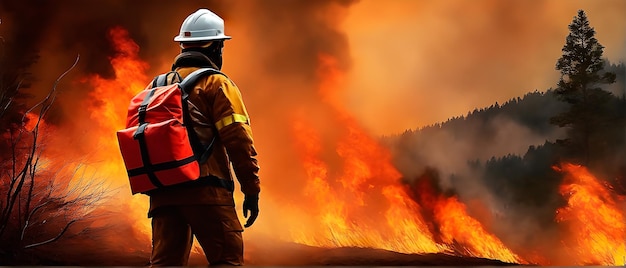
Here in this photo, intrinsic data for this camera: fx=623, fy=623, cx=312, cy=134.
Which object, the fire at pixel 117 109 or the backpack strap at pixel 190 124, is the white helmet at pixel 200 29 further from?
the fire at pixel 117 109

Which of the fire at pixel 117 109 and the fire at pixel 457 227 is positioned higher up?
the fire at pixel 117 109

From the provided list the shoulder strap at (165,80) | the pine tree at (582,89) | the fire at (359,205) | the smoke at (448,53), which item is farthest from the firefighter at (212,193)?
the pine tree at (582,89)

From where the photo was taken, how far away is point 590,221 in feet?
18.5

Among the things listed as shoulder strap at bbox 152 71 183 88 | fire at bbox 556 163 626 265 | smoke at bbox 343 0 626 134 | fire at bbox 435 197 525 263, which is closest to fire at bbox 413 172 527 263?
fire at bbox 435 197 525 263

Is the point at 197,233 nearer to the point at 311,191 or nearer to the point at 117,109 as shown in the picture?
the point at 311,191

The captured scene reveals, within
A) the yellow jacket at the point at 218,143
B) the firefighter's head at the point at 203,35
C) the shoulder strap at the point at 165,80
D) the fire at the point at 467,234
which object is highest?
the firefighter's head at the point at 203,35

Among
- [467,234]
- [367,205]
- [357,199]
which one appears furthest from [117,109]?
[467,234]

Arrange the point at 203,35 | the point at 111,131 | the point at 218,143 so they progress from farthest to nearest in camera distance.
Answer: the point at 111,131 → the point at 203,35 → the point at 218,143

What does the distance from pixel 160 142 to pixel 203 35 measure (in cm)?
70

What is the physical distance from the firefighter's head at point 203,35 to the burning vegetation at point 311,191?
9.67 ft

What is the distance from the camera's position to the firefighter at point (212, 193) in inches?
115

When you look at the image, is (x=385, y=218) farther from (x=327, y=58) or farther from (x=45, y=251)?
(x=45, y=251)

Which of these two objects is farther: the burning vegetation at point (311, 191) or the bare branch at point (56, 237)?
the bare branch at point (56, 237)

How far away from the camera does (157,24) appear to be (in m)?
6.41
